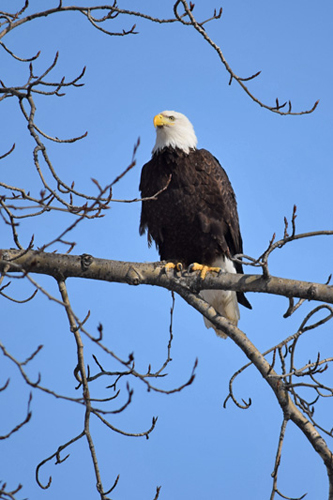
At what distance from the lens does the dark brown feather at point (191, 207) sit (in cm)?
535

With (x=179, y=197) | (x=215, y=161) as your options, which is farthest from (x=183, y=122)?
(x=179, y=197)

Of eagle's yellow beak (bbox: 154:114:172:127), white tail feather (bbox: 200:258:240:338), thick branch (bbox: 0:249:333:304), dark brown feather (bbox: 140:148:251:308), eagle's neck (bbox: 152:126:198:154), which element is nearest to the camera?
thick branch (bbox: 0:249:333:304)

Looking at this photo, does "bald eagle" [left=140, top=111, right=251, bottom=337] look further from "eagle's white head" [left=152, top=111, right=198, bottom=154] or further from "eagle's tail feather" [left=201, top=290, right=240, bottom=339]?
"eagle's tail feather" [left=201, top=290, right=240, bottom=339]

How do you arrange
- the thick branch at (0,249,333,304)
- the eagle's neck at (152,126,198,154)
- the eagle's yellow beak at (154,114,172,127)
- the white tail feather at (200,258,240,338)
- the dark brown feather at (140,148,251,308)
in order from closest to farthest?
the thick branch at (0,249,333,304), the dark brown feather at (140,148,251,308), the eagle's neck at (152,126,198,154), the eagle's yellow beak at (154,114,172,127), the white tail feather at (200,258,240,338)

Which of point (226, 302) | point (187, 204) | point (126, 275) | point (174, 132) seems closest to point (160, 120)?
point (174, 132)

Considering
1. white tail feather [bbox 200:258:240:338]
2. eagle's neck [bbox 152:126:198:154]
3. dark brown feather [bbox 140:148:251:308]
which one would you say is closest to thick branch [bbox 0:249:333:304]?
dark brown feather [bbox 140:148:251:308]

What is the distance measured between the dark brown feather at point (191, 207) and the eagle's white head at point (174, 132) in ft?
0.25

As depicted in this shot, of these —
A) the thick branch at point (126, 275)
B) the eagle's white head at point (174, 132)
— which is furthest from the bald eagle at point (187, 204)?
the thick branch at point (126, 275)

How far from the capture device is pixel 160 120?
5855mm

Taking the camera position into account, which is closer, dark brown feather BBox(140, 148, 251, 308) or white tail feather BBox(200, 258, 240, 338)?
dark brown feather BBox(140, 148, 251, 308)

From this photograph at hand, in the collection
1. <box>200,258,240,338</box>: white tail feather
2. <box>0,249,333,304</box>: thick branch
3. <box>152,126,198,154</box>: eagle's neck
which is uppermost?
<box>152,126,198,154</box>: eagle's neck

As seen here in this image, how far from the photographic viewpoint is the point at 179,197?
5.33 m

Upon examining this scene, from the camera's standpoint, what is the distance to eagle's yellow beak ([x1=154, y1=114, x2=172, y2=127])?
5.83m

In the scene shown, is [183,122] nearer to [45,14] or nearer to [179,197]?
[179,197]
